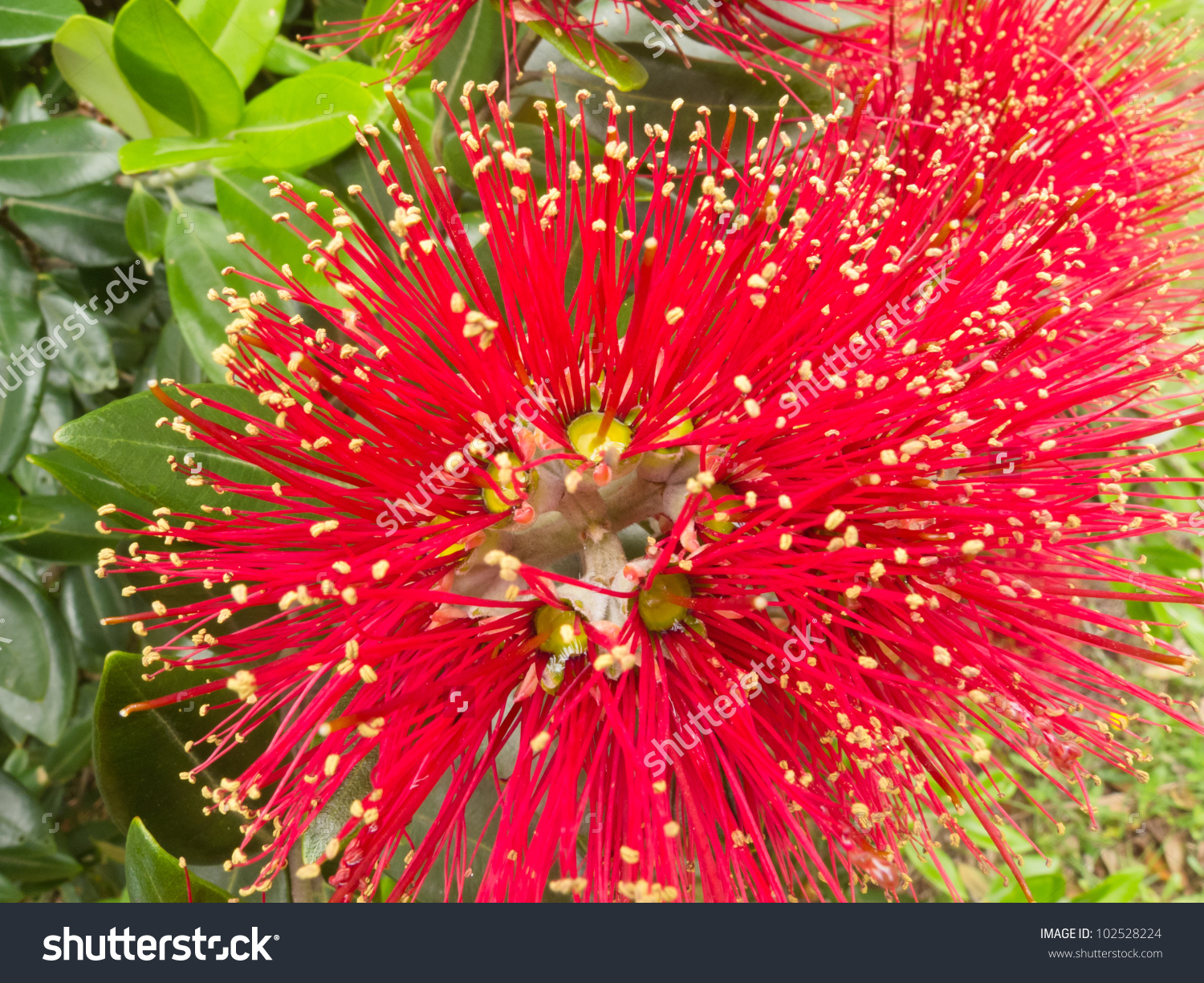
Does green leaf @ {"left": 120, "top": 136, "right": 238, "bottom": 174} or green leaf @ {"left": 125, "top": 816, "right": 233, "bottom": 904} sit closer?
green leaf @ {"left": 125, "top": 816, "right": 233, "bottom": 904}

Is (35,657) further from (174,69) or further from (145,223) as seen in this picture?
(174,69)

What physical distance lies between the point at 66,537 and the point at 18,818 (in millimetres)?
478

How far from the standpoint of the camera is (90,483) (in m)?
0.94

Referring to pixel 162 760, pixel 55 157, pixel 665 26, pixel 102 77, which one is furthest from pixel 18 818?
pixel 665 26

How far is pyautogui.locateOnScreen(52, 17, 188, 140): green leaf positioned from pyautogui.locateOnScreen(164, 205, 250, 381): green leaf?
13cm

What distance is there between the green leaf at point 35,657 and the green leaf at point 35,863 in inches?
8.9

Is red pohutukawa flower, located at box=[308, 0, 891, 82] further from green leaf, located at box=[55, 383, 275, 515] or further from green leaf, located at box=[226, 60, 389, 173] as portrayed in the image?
green leaf, located at box=[55, 383, 275, 515]

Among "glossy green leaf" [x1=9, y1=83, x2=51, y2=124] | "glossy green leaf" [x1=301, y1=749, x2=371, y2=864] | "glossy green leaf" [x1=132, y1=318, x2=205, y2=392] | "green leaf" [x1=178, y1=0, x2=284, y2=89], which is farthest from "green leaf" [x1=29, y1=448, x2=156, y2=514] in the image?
"glossy green leaf" [x1=9, y1=83, x2=51, y2=124]

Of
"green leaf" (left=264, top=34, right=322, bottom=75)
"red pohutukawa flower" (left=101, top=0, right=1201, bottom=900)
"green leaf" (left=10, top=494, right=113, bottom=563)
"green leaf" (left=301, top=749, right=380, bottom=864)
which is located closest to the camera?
"red pohutukawa flower" (left=101, top=0, right=1201, bottom=900)

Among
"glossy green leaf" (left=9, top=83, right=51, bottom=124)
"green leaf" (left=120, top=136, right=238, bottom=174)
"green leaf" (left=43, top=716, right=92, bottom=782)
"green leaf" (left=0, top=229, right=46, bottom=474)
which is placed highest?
"glossy green leaf" (left=9, top=83, right=51, bottom=124)

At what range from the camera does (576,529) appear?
0.82 meters

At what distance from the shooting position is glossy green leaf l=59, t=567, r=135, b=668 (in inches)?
52.6

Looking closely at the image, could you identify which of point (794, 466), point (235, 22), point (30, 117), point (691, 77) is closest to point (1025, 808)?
point (794, 466)
